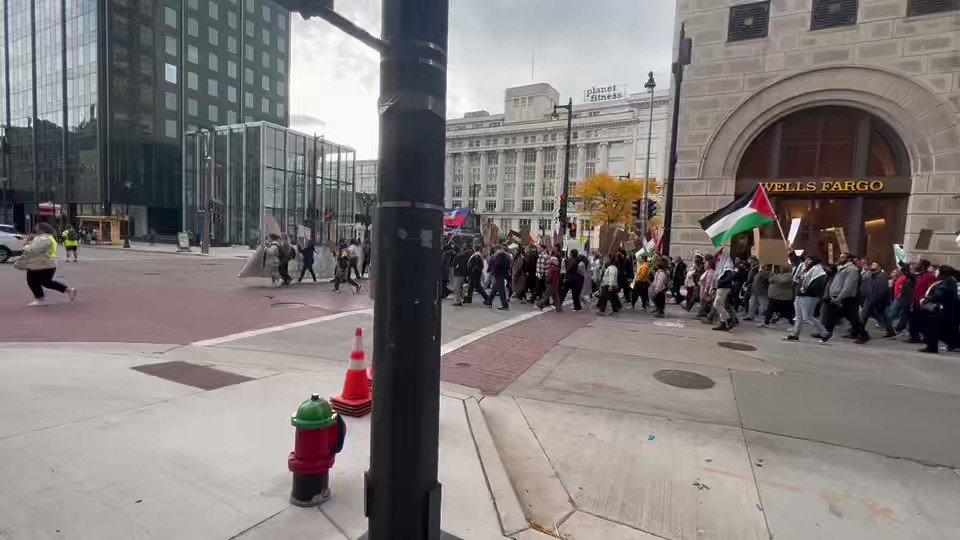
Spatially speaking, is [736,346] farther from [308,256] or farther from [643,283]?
[308,256]

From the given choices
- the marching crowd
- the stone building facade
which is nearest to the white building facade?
the stone building facade

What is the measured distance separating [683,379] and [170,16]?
6487 centimetres

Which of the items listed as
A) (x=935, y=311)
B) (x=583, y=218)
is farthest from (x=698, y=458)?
(x=583, y=218)

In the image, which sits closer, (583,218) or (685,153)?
(685,153)

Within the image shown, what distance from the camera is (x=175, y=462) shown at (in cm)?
366

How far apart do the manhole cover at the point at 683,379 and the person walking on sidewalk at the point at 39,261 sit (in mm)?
11860

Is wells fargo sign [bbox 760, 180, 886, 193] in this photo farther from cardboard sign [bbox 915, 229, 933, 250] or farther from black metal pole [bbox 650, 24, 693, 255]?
black metal pole [bbox 650, 24, 693, 255]

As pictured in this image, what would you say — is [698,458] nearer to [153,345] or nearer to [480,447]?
[480,447]

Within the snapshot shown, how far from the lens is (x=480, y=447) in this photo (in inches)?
170

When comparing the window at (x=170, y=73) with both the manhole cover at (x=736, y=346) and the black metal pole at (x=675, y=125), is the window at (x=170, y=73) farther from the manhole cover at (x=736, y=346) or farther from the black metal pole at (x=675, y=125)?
the manhole cover at (x=736, y=346)

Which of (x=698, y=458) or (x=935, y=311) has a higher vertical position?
(x=935, y=311)

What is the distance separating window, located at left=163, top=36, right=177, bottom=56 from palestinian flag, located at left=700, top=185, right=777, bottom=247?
60.2 m

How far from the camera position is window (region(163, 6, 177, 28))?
51.7 meters

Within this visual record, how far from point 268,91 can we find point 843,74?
2596 inches
